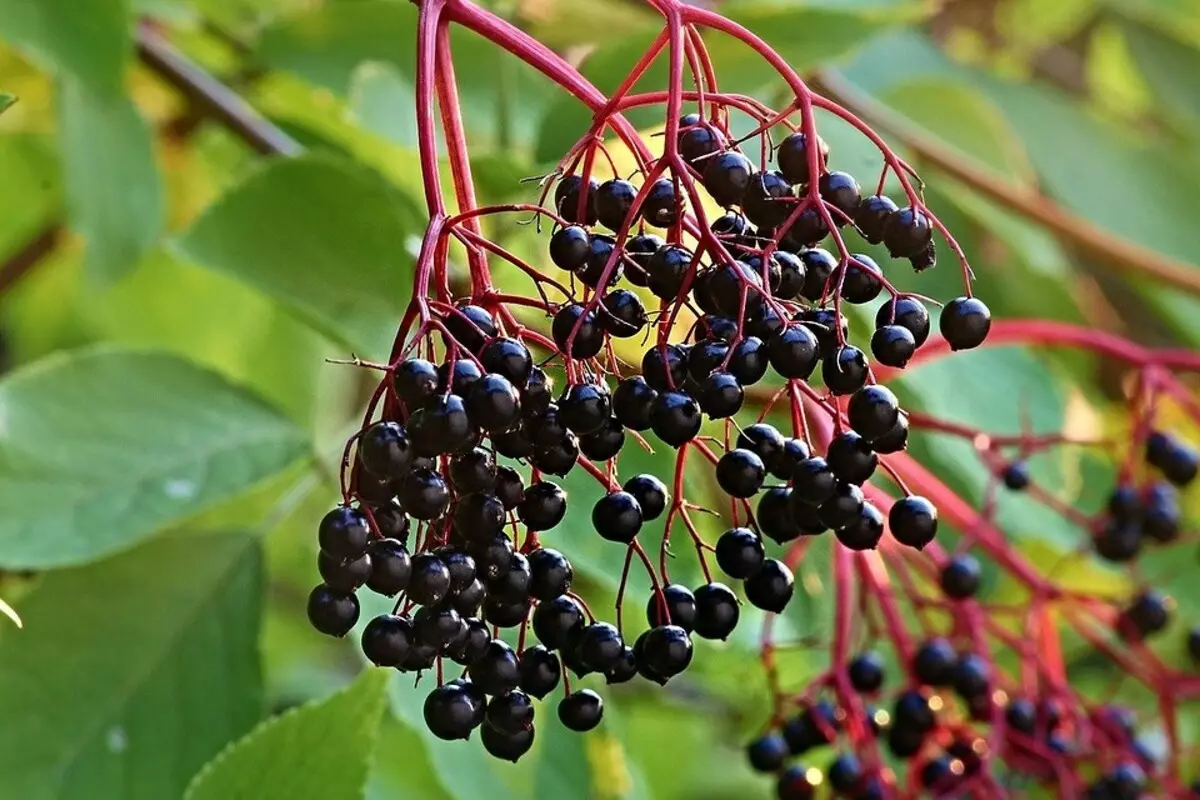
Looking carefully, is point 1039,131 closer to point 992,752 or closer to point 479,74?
point 479,74

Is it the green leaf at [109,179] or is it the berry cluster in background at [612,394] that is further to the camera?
the green leaf at [109,179]

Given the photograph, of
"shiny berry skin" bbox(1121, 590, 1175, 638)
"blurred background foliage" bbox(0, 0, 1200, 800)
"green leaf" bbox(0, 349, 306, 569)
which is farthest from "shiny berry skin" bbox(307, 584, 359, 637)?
"shiny berry skin" bbox(1121, 590, 1175, 638)

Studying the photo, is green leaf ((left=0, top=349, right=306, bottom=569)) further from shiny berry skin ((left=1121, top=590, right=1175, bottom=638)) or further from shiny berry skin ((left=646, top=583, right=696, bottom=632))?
shiny berry skin ((left=1121, top=590, right=1175, bottom=638))

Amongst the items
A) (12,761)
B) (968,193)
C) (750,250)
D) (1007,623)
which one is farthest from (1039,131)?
(12,761)

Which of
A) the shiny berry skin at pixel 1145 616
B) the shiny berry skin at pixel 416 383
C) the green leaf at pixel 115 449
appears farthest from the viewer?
the shiny berry skin at pixel 1145 616

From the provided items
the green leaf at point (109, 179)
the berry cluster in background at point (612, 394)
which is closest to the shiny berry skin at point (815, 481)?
the berry cluster in background at point (612, 394)

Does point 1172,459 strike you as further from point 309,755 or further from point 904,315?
point 309,755

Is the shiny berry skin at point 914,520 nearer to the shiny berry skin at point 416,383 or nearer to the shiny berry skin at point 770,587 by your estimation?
the shiny berry skin at point 770,587
